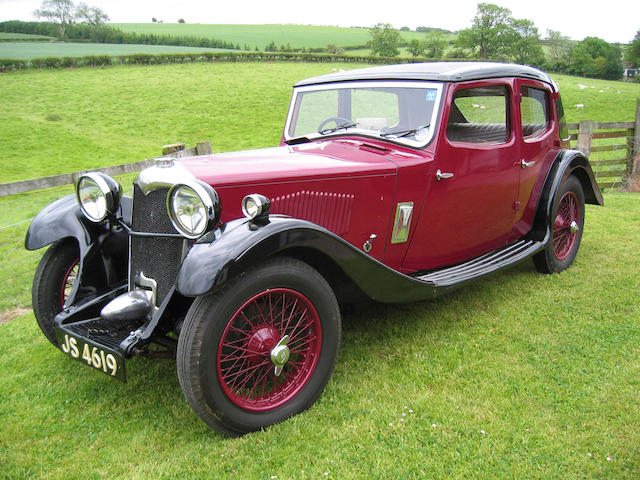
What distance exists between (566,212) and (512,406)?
291 cm

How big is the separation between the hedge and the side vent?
22.6m

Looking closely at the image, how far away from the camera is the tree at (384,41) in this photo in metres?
36.4

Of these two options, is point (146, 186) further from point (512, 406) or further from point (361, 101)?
point (512, 406)

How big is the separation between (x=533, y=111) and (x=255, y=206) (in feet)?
10.4

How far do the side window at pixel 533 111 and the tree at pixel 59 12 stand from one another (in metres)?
24.0

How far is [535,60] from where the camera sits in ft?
100

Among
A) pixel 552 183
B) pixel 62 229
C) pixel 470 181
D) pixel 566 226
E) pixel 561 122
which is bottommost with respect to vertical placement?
pixel 566 226

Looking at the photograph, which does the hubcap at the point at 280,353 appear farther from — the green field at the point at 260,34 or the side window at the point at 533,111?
the green field at the point at 260,34

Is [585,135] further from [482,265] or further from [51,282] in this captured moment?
[51,282]

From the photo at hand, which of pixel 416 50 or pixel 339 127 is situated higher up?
pixel 416 50

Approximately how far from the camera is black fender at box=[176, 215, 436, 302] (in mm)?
2207

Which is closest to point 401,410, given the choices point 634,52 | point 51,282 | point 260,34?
point 51,282

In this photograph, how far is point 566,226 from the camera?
4.82 m

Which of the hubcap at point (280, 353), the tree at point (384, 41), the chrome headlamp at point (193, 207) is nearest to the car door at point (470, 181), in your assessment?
the hubcap at point (280, 353)
